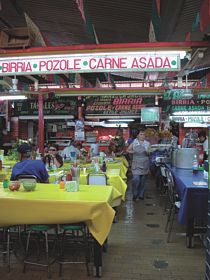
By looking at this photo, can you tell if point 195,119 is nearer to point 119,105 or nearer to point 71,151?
point 119,105

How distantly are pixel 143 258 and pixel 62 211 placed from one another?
58.7 inches

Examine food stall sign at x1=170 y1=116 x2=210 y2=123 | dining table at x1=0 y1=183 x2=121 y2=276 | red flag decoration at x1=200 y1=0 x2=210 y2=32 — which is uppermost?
red flag decoration at x1=200 y1=0 x2=210 y2=32

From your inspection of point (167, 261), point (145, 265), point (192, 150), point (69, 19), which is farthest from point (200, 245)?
point (69, 19)

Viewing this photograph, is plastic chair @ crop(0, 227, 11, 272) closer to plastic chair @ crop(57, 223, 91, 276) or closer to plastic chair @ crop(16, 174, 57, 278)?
plastic chair @ crop(16, 174, 57, 278)

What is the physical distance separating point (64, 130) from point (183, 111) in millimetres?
7485

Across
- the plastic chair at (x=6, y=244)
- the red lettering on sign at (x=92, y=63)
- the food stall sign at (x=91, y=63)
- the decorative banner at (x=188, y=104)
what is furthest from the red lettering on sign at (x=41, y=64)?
the decorative banner at (x=188, y=104)

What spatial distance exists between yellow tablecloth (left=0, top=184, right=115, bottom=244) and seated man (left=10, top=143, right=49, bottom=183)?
89 cm

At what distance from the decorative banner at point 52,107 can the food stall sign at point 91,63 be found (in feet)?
20.5

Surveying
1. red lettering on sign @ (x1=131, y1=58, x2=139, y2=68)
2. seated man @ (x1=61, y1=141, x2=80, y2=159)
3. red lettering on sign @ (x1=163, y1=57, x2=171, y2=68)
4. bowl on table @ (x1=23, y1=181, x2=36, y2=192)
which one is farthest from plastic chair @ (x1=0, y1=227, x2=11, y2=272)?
seated man @ (x1=61, y1=141, x2=80, y2=159)

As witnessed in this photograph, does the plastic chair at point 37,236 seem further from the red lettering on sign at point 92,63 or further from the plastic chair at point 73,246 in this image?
the red lettering on sign at point 92,63

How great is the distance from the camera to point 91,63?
488cm

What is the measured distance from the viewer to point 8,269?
12.4 feet

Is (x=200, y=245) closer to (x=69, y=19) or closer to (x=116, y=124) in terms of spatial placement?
(x=69, y=19)

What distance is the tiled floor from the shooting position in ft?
12.0
